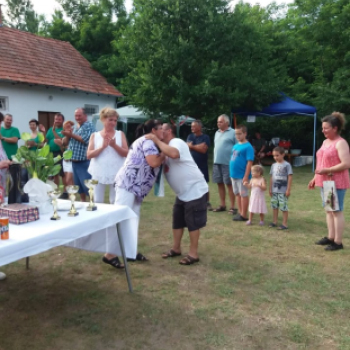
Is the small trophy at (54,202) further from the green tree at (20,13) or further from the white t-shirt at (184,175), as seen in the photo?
the green tree at (20,13)

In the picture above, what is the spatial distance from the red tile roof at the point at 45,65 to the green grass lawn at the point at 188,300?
10.5 meters

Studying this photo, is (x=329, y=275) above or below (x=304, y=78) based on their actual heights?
below

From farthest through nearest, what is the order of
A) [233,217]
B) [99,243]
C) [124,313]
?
[233,217], [99,243], [124,313]

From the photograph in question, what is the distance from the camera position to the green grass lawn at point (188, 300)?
2539 mm

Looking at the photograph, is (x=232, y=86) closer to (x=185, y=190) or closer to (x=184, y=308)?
(x=185, y=190)

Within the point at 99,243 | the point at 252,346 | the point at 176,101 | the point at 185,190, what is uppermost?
the point at 176,101

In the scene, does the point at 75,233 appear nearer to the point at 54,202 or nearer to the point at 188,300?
the point at 54,202

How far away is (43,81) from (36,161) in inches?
475

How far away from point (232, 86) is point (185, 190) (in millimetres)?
10322

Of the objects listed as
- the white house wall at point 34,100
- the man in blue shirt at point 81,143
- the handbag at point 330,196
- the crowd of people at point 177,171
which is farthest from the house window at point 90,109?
the handbag at point 330,196

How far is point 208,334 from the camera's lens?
2.59 metres

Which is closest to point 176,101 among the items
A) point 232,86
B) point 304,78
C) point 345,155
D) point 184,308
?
point 232,86

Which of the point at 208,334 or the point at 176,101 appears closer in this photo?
the point at 208,334

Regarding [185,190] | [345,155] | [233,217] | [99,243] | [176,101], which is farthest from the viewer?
[176,101]
